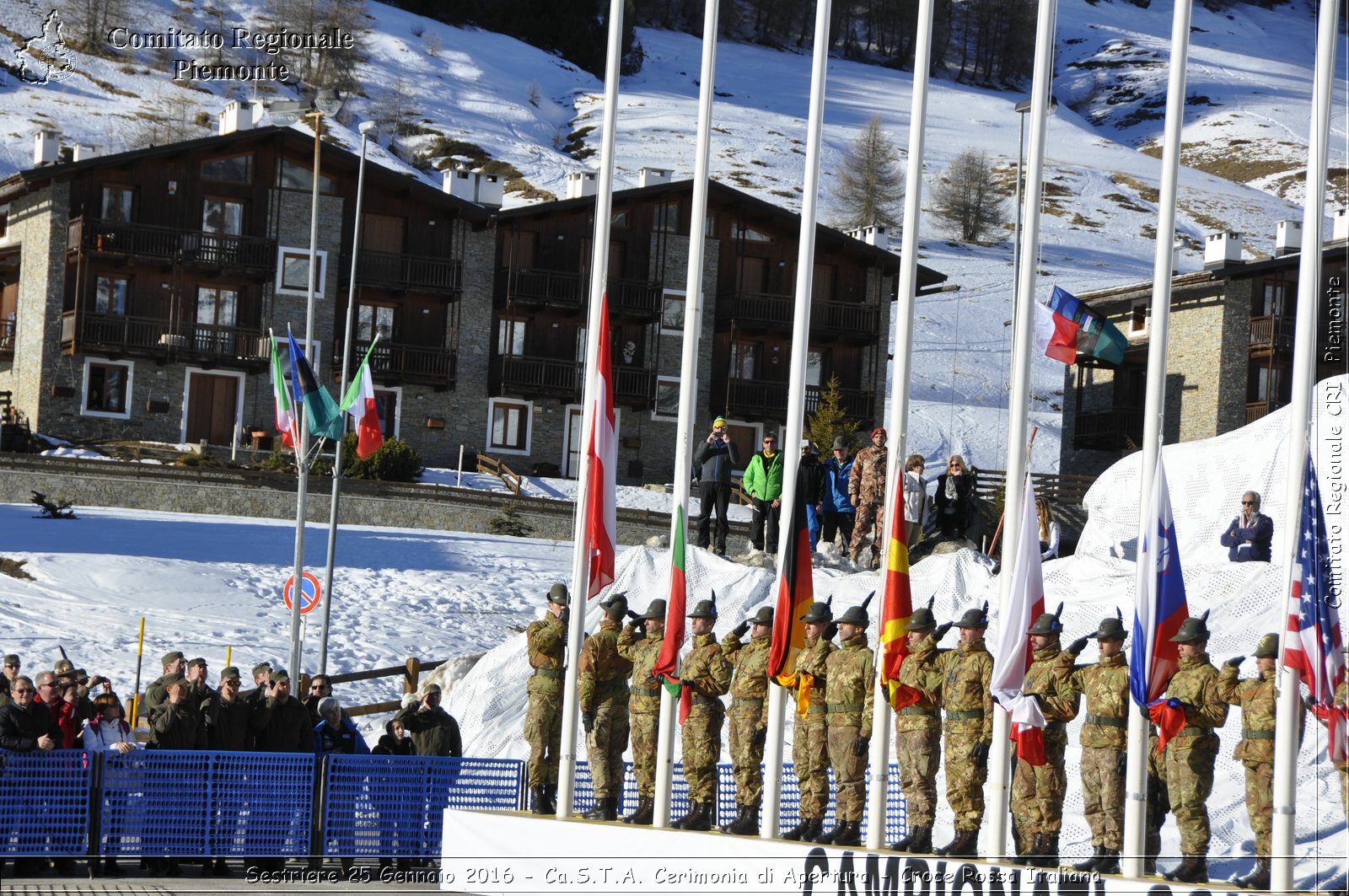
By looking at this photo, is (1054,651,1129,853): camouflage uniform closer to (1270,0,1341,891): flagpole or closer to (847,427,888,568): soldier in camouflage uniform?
(1270,0,1341,891): flagpole

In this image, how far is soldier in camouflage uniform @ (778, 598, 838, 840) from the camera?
13273 mm

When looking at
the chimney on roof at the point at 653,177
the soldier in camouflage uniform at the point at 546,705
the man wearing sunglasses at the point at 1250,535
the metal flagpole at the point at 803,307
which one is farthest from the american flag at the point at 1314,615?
the chimney on roof at the point at 653,177

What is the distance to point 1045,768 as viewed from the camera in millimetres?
12281

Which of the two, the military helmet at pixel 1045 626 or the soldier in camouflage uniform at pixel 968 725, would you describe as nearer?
the military helmet at pixel 1045 626

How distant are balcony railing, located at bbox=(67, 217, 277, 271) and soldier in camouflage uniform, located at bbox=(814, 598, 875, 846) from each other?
38782 mm

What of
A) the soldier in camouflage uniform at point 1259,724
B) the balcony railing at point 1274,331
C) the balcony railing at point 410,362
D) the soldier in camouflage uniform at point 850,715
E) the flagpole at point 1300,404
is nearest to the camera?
the flagpole at point 1300,404

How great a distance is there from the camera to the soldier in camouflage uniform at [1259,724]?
1138 cm

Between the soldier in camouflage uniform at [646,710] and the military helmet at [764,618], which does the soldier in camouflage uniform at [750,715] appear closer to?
the military helmet at [764,618]

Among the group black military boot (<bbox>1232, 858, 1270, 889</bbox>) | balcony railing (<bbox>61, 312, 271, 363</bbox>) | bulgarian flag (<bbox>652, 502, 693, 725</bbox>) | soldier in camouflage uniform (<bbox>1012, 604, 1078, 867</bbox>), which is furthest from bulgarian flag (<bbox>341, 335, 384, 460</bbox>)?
balcony railing (<bbox>61, 312, 271, 363</bbox>)

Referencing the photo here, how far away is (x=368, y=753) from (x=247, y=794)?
1.03 metres

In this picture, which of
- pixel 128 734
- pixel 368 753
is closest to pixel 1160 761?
pixel 368 753

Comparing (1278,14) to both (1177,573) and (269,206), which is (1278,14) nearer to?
(269,206)

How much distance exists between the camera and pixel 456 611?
31703mm

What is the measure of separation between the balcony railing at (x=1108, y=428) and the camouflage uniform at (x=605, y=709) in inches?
1582
